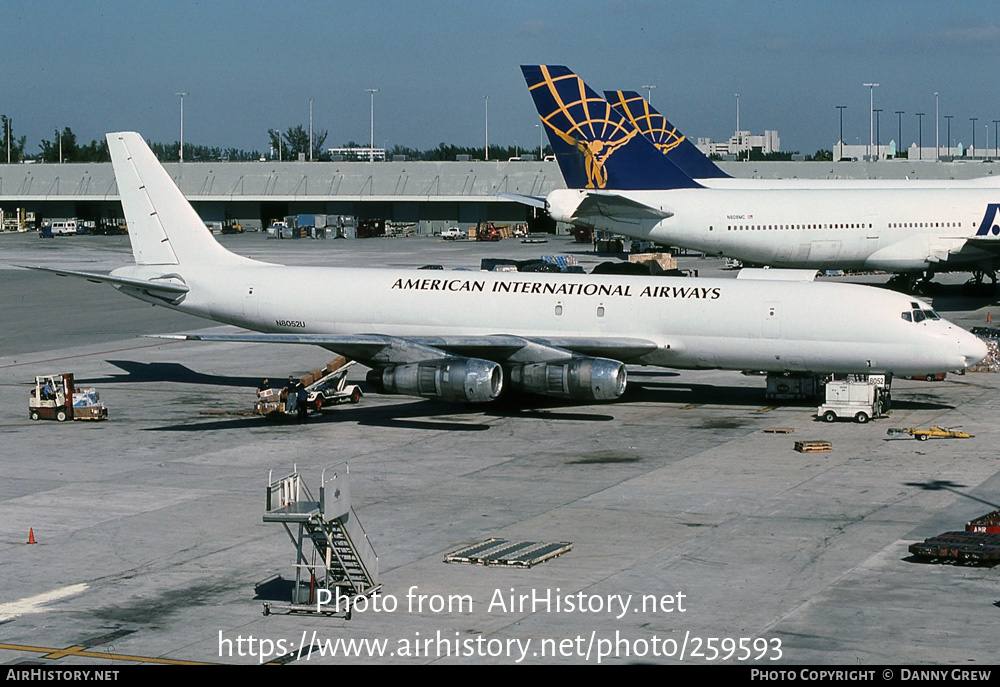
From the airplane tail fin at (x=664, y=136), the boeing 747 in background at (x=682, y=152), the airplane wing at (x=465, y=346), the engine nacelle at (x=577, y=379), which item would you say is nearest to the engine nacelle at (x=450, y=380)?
the airplane wing at (x=465, y=346)

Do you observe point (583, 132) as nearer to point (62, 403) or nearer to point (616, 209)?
point (616, 209)

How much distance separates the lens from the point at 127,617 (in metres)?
20.6

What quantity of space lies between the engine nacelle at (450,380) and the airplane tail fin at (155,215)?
10542 millimetres

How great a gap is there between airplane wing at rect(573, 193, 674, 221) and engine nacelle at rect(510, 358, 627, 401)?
28.5 m

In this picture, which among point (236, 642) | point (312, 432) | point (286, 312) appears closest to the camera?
point (236, 642)

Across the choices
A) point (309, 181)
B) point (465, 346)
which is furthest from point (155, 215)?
point (309, 181)

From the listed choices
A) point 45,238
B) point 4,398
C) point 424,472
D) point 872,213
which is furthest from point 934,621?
point 45,238

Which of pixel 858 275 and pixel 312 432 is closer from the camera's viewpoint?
pixel 312 432

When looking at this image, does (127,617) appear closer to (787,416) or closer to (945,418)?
(787,416)

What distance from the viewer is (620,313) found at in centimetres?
3997

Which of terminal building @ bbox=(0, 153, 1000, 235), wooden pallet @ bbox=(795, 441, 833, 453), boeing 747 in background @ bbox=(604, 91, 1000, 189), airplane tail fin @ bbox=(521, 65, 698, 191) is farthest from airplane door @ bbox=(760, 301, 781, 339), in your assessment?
terminal building @ bbox=(0, 153, 1000, 235)

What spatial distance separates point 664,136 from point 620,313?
Result: 5020cm

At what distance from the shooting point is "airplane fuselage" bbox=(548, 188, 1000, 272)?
220 ft

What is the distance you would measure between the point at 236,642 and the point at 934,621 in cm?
1073
